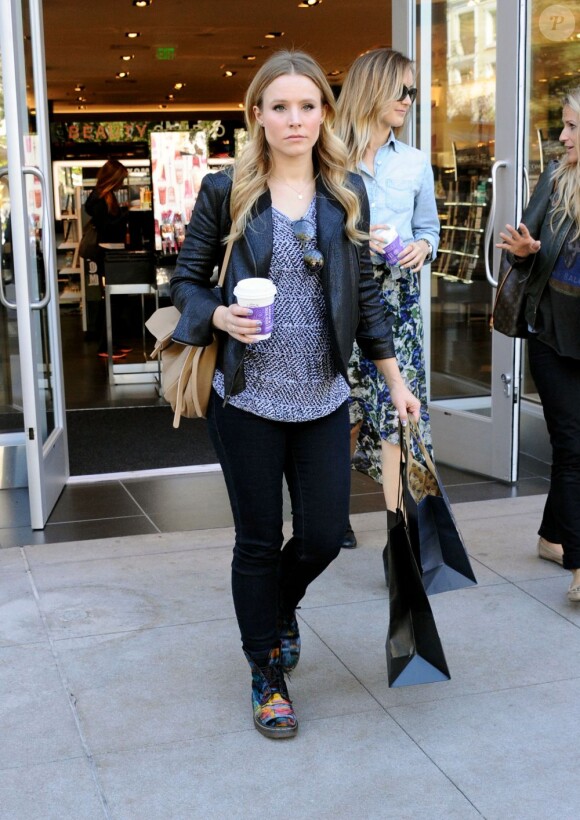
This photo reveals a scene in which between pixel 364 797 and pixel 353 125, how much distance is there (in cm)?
226

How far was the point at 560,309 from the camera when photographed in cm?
371

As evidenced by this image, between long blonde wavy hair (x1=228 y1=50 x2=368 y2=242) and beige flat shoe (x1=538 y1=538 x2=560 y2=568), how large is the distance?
72.6 inches

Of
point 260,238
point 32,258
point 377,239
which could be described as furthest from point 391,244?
point 32,258

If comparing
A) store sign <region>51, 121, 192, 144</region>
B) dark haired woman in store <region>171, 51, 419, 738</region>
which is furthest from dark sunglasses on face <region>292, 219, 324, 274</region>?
store sign <region>51, 121, 192, 144</region>

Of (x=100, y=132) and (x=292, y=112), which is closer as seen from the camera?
(x=292, y=112)

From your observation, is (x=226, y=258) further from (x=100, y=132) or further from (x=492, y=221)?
(x=100, y=132)

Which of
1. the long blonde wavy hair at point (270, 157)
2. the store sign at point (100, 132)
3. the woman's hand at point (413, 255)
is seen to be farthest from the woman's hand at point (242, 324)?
the store sign at point (100, 132)

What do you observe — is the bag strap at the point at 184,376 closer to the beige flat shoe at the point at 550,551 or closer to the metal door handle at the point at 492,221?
the beige flat shoe at the point at 550,551

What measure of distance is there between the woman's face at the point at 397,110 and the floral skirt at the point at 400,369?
0.52 meters

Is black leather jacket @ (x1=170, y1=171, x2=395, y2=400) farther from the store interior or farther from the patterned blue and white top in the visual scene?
the store interior

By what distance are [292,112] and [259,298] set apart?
1.76 ft

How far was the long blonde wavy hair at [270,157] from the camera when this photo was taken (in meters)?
2.60

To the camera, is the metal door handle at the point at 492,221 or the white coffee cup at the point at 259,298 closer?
the white coffee cup at the point at 259,298

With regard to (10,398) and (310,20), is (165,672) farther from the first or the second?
(310,20)
